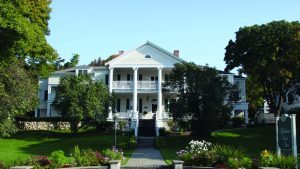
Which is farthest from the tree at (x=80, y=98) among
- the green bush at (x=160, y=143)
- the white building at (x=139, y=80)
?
the green bush at (x=160, y=143)

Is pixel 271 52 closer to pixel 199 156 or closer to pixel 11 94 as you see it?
pixel 199 156

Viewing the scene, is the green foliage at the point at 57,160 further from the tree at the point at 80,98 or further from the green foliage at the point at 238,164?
the tree at the point at 80,98

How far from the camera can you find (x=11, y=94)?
105ft

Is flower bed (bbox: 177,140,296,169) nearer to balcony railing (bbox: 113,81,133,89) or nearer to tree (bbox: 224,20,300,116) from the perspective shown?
tree (bbox: 224,20,300,116)

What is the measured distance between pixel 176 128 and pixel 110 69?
10.7 m

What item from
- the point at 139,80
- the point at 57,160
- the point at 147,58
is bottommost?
the point at 57,160

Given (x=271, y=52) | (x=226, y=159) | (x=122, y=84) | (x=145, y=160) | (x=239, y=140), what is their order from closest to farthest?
1. (x=226, y=159)
2. (x=145, y=160)
3. (x=239, y=140)
4. (x=271, y=52)
5. (x=122, y=84)

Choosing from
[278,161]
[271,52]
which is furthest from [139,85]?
[278,161]

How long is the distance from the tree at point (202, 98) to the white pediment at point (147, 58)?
427 inches

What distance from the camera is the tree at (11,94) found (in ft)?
99.2

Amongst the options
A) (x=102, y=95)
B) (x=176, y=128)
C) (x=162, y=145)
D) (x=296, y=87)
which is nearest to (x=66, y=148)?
(x=162, y=145)

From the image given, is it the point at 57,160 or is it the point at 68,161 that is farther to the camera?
the point at 68,161

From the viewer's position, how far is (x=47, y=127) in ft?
161

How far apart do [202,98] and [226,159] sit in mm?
18036
